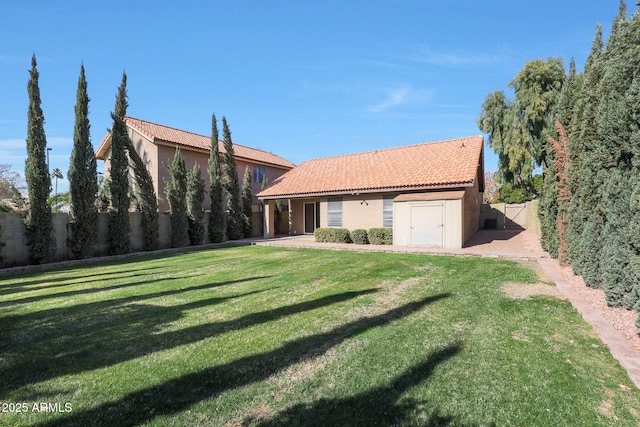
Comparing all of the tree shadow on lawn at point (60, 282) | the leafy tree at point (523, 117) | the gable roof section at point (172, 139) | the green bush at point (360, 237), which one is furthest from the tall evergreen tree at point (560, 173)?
the gable roof section at point (172, 139)

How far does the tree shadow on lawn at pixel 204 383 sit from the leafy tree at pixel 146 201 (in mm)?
13532

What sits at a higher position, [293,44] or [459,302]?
[293,44]

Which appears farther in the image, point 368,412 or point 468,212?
point 468,212

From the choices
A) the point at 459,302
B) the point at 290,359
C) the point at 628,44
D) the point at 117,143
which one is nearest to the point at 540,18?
the point at 628,44

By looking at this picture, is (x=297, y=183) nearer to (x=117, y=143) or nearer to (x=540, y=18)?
(x=117, y=143)

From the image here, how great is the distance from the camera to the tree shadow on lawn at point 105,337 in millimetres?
3459

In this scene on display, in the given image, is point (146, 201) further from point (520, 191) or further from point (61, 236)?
point (520, 191)

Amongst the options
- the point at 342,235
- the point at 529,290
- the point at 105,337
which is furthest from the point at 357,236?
the point at 105,337

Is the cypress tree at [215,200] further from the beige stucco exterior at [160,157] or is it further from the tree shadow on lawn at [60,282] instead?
the tree shadow on lawn at [60,282]

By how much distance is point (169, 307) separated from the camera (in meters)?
5.60

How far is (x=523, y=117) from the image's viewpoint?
88.0 ft

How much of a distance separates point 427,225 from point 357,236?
366 cm

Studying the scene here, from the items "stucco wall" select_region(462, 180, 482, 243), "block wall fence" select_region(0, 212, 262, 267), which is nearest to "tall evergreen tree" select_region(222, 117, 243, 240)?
"block wall fence" select_region(0, 212, 262, 267)

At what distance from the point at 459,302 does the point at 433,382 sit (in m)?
2.99
